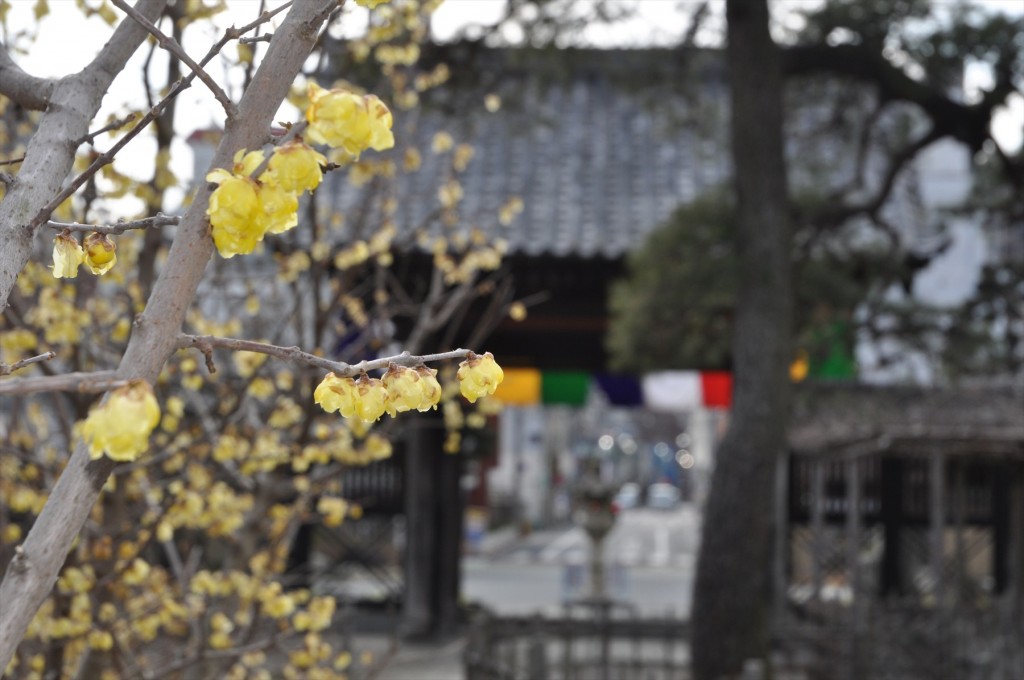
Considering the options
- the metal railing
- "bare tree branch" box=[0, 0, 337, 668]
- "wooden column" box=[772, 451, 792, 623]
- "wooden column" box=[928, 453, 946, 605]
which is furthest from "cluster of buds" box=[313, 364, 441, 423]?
"wooden column" box=[772, 451, 792, 623]

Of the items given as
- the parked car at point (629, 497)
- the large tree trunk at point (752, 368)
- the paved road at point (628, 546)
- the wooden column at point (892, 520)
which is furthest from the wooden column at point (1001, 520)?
the parked car at point (629, 497)

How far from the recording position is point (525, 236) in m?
10.4

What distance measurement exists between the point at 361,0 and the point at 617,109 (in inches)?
491

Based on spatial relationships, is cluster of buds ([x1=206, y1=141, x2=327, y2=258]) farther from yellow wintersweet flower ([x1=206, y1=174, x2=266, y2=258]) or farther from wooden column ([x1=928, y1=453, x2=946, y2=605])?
wooden column ([x1=928, y1=453, x2=946, y2=605])

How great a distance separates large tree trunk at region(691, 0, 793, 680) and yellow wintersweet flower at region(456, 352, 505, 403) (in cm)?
560

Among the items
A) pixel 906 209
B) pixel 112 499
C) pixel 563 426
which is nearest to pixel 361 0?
pixel 112 499

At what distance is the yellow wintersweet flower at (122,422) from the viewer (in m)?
1.22

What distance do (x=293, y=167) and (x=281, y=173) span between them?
18 millimetres

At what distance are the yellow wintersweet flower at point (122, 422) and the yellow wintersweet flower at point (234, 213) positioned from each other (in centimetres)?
25

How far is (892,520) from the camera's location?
13633 mm

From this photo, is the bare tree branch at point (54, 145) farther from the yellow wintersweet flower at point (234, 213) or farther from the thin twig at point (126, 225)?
the yellow wintersweet flower at point (234, 213)

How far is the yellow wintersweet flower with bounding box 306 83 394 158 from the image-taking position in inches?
57.2

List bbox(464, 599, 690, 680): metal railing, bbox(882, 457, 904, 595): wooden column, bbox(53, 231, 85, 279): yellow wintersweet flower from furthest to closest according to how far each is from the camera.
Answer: bbox(882, 457, 904, 595): wooden column → bbox(464, 599, 690, 680): metal railing → bbox(53, 231, 85, 279): yellow wintersweet flower

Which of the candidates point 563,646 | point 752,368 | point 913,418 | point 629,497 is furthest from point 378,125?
point 629,497
